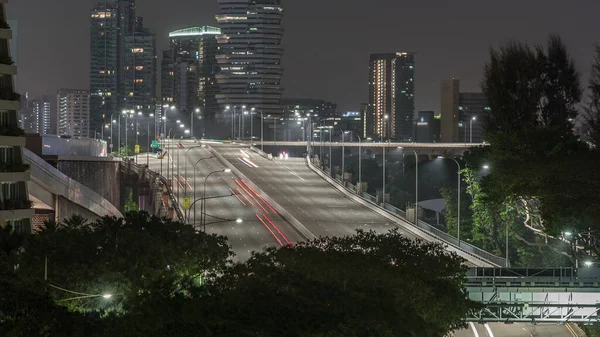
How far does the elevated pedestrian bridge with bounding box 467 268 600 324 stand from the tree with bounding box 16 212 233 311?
17.4m

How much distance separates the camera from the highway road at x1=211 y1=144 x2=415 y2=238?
3967 inches

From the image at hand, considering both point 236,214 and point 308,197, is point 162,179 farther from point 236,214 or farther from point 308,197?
point 308,197

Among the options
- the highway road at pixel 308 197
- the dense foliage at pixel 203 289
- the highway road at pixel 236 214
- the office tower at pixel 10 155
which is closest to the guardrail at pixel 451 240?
the highway road at pixel 308 197

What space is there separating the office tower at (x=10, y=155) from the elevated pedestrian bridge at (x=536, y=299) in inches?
931

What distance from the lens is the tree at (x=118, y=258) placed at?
3588 cm

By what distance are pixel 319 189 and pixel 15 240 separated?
3719 inches

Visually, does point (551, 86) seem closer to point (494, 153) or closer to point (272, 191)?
point (494, 153)

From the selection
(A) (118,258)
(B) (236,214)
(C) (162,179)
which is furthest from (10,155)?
(C) (162,179)

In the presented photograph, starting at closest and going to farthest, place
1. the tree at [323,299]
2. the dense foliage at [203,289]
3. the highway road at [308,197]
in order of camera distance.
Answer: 1. the dense foliage at [203,289]
2. the tree at [323,299]
3. the highway road at [308,197]

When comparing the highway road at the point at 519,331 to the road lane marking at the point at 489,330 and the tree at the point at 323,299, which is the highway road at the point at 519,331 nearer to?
the road lane marking at the point at 489,330

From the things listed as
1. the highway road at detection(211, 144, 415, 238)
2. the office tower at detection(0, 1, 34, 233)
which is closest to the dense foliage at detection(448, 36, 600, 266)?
the highway road at detection(211, 144, 415, 238)

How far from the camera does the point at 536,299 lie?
56844mm

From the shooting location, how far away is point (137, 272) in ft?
126

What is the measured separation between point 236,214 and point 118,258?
68.3 meters
